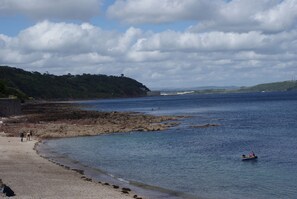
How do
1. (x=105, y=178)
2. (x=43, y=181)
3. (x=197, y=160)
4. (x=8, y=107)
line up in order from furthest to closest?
(x=8, y=107), (x=197, y=160), (x=105, y=178), (x=43, y=181)

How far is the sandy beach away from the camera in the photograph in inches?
1020

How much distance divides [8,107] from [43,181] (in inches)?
3002

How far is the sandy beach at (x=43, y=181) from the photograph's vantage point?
2591 centimetres

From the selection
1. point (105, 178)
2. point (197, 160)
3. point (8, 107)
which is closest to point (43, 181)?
point (105, 178)

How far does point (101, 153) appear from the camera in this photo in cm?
4841

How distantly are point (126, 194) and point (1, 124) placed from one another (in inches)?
2208

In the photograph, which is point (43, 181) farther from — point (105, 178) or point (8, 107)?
point (8, 107)

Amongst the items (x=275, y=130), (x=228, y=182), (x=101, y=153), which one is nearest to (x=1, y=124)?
(x=101, y=153)

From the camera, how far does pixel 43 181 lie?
30.0 metres

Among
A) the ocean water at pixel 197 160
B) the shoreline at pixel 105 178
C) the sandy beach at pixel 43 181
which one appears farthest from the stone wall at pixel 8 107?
the sandy beach at pixel 43 181

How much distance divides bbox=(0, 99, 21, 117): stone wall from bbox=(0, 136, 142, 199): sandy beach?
59.2 metres

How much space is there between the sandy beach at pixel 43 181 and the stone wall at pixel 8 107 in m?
59.2

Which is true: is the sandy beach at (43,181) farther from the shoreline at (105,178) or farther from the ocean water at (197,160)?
the ocean water at (197,160)

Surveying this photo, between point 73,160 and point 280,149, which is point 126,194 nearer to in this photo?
point 73,160
